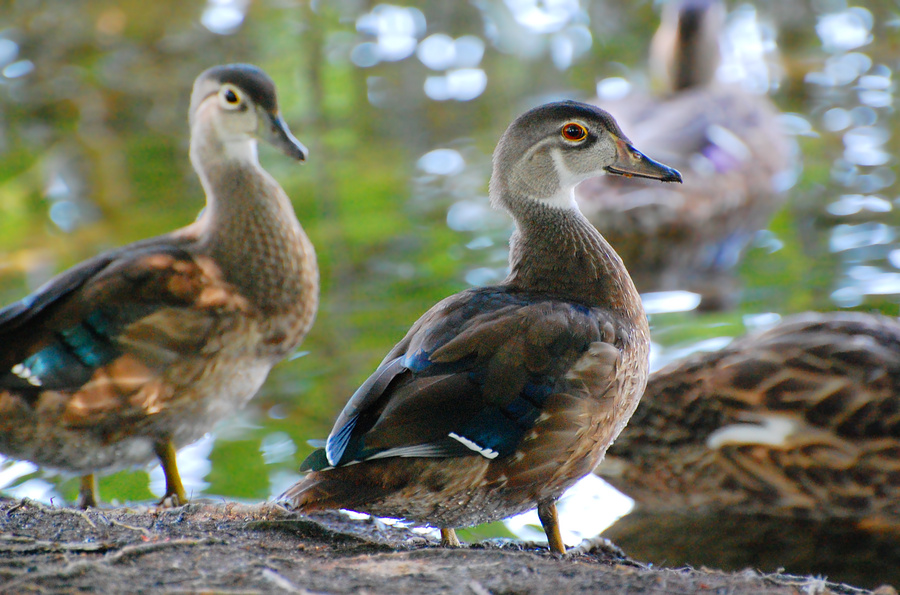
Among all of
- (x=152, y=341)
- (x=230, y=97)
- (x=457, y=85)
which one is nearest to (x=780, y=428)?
(x=152, y=341)

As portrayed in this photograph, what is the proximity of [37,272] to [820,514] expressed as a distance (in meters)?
5.14

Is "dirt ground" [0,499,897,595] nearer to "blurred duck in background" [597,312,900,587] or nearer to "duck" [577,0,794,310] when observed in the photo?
"blurred duck in background" [597,312,900,587]

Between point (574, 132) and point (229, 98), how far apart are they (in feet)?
5.38

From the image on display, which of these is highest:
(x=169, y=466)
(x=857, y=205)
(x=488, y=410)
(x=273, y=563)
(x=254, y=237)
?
(x=254, y=237)

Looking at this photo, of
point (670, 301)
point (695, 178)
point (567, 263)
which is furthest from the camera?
point (695, 178)

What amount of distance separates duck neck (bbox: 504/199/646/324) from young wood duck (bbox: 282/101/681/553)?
0.03 ft

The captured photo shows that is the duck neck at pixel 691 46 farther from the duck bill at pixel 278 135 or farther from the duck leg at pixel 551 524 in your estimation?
the duck leg at pixel 551 524

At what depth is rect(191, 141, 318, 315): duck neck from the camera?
4.11 metres

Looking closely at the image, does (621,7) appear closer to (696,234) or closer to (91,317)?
(696,234)

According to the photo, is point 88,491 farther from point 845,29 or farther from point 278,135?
point 845,29

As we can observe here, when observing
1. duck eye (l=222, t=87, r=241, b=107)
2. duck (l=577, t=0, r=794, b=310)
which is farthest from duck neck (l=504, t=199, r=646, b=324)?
duck (l=577, t=0, r=794, b=310)

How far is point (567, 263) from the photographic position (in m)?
3.49

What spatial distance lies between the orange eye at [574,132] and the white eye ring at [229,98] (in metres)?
1.54

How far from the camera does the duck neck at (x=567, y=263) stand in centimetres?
344
